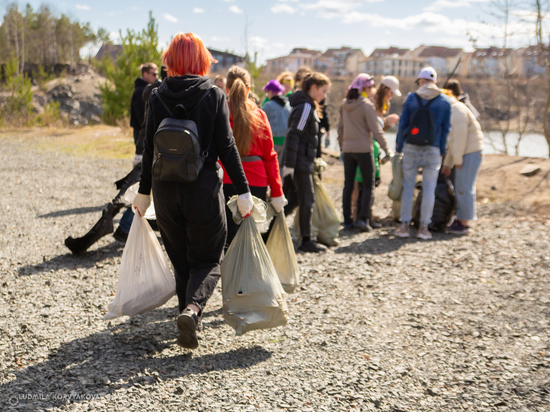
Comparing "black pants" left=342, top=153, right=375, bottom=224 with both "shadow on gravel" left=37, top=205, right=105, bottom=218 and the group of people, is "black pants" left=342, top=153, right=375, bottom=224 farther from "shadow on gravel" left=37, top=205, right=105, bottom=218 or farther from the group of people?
"shadow on gravel" left=37, top=205, right=105, bottom=218

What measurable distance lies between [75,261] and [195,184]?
2.98 metres

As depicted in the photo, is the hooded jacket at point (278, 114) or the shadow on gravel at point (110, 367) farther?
the hooded jacket at point (278, 114)

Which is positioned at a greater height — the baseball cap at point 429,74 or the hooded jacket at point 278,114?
the baseball cap at point 429,74

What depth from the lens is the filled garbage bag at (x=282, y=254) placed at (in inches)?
153

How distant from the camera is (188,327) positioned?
9.45 ft

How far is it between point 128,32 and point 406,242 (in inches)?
599

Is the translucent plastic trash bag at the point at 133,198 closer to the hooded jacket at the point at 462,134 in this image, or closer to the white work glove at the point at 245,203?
the white work glove at the point at 245,203

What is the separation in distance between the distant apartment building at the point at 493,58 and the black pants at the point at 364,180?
8.02 meters

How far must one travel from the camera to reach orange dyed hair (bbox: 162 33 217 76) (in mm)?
2941

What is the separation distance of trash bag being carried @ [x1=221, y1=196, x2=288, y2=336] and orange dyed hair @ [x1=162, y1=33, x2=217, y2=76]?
2.94ft

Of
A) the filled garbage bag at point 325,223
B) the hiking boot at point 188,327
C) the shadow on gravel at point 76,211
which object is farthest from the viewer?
the shadow on gravel at point 76,211

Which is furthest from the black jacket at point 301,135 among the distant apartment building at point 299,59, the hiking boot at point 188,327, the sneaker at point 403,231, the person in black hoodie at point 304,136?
the distant apartment building at point 299,59

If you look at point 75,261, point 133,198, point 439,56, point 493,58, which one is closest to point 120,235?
point 75,261

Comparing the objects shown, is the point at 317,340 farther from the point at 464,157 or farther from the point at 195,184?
the point at 464,157
